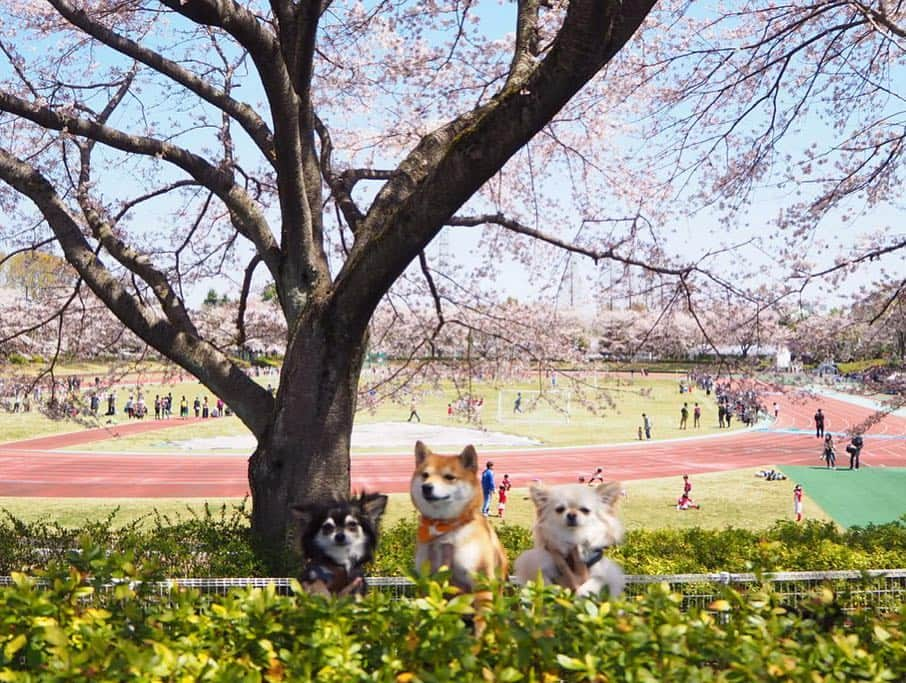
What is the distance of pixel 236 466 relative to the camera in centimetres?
2847

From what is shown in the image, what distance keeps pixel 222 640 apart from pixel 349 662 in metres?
0.61

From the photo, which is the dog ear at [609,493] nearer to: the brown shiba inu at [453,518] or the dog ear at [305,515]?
the brown shiba inu at [453,518]

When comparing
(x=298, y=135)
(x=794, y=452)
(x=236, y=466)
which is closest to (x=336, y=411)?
(x=298, y=135)

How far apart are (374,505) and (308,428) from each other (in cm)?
377

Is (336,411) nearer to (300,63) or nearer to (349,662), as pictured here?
(300,63)

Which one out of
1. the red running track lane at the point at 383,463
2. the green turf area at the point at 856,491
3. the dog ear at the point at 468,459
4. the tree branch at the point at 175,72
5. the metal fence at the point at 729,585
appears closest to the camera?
the dog ear at the point at 468,459

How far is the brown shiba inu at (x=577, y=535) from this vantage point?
3375mm

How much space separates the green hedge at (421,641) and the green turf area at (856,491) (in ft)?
62.3

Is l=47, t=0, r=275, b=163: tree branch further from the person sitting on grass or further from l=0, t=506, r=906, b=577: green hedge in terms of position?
the person sitting on grass

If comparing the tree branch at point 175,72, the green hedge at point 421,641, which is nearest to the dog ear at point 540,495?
the green hedge at point 421,641

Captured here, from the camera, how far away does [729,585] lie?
5500 millimetres

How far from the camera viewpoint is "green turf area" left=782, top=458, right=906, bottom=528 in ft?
68.4

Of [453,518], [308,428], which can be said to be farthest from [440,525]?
[308,428]

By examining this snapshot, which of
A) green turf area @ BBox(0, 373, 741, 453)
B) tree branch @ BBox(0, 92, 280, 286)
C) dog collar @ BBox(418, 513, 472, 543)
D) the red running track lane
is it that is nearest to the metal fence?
dog collar @ BBox(418, 513, 472, 543)
